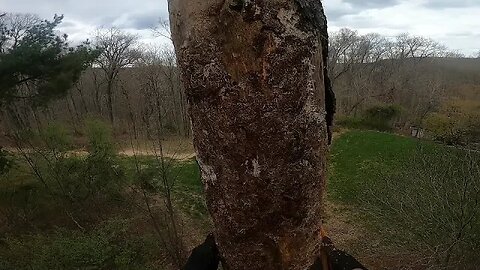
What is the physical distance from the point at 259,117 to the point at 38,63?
11373mm

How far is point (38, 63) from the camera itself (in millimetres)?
11367

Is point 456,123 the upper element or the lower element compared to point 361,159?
upper

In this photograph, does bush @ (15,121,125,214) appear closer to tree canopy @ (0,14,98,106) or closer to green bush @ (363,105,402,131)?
tree canopy @ (0,14,98,106)

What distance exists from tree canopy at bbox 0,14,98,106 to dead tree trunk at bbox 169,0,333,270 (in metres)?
10.8

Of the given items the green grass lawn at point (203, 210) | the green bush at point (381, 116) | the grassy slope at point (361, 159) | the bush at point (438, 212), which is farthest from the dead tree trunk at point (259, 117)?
the green bush at point (381, 116)

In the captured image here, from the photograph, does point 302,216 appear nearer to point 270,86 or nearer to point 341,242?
point 270,86

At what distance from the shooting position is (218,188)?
152 centimetres

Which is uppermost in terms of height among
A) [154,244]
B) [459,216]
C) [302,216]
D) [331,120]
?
[331,120]

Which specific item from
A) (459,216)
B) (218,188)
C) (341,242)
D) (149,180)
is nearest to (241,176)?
(218,188)

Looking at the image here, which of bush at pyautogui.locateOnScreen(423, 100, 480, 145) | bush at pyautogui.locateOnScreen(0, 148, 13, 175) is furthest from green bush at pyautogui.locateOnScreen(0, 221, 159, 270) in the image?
bush at pyautogui.locateOnScreen(423, 100, 480, 145)

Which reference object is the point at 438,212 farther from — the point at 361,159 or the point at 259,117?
the point at 361,159

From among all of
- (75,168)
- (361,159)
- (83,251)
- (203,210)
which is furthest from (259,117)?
(361,159)

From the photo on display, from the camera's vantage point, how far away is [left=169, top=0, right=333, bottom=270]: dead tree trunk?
1.38 metres

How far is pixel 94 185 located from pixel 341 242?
28.1 ft
